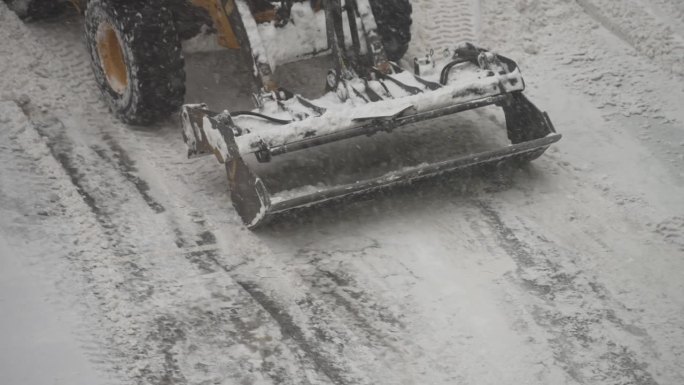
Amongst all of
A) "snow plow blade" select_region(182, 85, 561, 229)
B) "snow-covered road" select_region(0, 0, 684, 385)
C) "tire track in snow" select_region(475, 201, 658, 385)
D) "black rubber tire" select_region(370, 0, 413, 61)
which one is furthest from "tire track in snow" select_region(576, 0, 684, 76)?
"tire track in snow" select_region(475, 201, 658, 385)

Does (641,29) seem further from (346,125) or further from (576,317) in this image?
(576,317)

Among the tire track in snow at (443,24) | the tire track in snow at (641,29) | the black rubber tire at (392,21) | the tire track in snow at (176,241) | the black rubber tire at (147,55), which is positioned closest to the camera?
the tire track in snow at (176,241)

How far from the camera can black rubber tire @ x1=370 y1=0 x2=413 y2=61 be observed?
591 centimetres

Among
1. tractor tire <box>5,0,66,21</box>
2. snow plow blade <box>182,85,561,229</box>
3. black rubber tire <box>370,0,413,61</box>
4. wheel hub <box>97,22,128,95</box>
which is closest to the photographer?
snow plow blade <box>182,85,561,229</box>

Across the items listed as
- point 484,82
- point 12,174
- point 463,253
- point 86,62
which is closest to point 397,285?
point 463,253

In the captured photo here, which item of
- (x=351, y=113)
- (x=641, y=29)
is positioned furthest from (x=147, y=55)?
(x=641, y=29)

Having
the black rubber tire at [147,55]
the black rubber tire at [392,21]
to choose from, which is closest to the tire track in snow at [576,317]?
the black rubber tire at [392,21]

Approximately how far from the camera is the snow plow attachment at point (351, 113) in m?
4.34

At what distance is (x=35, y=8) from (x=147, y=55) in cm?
179

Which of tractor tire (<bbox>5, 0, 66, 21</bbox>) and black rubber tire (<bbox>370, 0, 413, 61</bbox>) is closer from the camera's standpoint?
black rubber tire (<bbox>370, 0, 413, 61</bbox>)

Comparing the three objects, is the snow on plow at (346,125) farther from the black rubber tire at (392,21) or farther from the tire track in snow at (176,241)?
the black rubber tire at (392,21)

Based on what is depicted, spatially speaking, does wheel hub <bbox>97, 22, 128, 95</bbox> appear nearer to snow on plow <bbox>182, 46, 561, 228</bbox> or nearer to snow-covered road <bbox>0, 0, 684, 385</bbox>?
snow-covered road <bbox>0, 0, 684, 385</bbox>

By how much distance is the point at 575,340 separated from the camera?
12.5 feet

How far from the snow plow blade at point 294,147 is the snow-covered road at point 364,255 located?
9.3 inches
